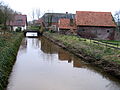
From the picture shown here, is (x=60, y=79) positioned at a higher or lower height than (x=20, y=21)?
lower

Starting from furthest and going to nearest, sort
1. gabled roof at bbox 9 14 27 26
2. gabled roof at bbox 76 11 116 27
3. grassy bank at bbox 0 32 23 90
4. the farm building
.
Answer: gabled roof at bbox 9 14 27 26 < gabled roof at bbox 76 11 116 27 < the farm building < grassy bank at bbox 0 32 23 90

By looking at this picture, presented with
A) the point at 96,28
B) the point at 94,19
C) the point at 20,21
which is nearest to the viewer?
the point at 96,28

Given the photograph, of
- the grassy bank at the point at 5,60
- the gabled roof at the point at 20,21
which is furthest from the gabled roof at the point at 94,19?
the gabled roof at the point at 20,21

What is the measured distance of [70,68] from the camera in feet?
53.9

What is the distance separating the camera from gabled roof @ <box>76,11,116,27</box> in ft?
131

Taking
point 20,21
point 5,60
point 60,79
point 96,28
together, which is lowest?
point 60,79

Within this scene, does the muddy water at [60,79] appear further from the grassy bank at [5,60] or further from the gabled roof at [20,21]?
the gabled roof at [20,21]

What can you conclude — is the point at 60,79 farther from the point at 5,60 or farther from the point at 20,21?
the point at 20,21

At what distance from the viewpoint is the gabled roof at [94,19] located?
39781mm

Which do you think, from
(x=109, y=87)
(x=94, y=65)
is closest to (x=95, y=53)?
(x=94, y=65)

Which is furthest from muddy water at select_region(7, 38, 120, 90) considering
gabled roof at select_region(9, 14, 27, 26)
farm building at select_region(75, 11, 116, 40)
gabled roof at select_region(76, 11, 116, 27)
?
gabled roof at select_region(9, 14, 27, 26)

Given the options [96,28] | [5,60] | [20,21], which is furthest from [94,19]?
[20,21]

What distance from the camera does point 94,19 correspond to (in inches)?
1606

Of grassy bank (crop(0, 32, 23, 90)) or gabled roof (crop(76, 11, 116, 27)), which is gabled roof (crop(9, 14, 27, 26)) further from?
grassy bank (crop(0, 32, 23, 90))
